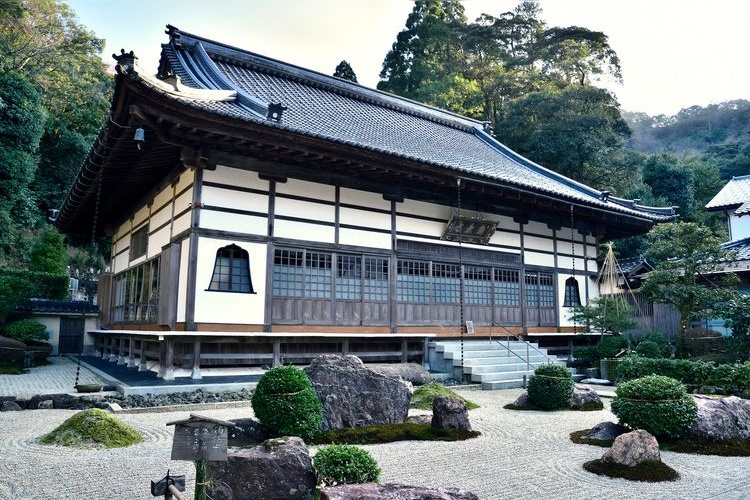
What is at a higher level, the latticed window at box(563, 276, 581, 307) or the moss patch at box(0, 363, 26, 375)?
the latticed window at box(563, 276, 581, 307)

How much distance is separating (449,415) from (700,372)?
6.31m

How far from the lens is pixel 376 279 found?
1434 cm

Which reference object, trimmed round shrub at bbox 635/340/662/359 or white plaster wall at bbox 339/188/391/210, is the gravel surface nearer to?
white plaster wall at bbox 339/188/391/210

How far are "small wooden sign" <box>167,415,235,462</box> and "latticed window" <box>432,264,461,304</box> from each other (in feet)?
38.9

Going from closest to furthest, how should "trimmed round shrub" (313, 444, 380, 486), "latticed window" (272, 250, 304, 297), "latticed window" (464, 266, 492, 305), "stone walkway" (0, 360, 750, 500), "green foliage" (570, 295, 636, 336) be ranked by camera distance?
"trimmed round shrub" (313, 444, 380, 486)
"stone walkway" (0, 360, 750, 500)
"latticed window" (272, 250, 304, 297)
"green foliage" (570, 295, 636, 336)
"latticed window" (464, 266, 492, 305)

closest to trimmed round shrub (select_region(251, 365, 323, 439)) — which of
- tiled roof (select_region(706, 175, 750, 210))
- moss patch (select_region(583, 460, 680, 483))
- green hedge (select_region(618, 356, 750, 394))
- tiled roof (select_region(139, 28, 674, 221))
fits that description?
moss patch (select_region(583, 460, 680, 483))

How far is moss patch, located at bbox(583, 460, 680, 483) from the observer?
18.4ft

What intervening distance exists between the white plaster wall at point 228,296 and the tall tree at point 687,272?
10.4 meters

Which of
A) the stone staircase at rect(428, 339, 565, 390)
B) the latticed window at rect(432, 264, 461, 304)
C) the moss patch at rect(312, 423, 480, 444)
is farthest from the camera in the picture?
the latticed window at rect(432, 264, 461, 304)

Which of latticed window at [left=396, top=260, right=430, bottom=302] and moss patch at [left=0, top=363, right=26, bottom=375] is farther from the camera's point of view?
moss patch at [left=0, top=363, right=26, bottom=375]

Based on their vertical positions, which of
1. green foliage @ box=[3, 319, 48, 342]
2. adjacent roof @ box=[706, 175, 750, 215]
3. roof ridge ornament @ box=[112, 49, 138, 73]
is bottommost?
green foliage @ box=[3, 319, 48, 342]

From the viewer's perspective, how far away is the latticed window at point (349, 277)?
1370 centimetres

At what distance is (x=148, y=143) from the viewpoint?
12383 mm

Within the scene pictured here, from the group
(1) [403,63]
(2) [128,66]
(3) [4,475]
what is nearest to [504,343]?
(2) [128,66]
